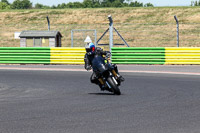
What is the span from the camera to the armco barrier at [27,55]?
82.0 feet

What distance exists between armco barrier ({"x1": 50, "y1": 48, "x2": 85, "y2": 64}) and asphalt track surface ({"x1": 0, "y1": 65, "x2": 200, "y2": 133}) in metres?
7.83

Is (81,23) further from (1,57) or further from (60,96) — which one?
(60,96)

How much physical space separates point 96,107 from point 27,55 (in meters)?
15.5

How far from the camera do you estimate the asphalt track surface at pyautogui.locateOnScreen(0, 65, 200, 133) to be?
766 cm

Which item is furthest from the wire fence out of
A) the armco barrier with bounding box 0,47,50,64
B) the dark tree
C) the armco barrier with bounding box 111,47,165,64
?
the dark tree

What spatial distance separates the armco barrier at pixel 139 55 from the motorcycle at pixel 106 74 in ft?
37.3

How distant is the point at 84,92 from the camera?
1308cm

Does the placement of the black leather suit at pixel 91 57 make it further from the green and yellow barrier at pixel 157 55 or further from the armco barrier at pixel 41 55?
the armco barrier at pixel 41 55

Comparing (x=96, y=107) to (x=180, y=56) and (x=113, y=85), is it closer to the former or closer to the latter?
(x=113, y=85)

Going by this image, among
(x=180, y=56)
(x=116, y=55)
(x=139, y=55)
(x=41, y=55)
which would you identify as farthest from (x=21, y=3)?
(x=180, y=56)

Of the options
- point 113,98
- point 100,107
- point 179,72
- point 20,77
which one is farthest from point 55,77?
point 100,107

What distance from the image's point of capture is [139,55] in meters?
24.2

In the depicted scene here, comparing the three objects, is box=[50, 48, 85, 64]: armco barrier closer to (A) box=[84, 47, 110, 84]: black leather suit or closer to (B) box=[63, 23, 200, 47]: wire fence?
(A) box=[84, 47, 110, 84]: black leather suit

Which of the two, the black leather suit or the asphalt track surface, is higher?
the black leather suit
